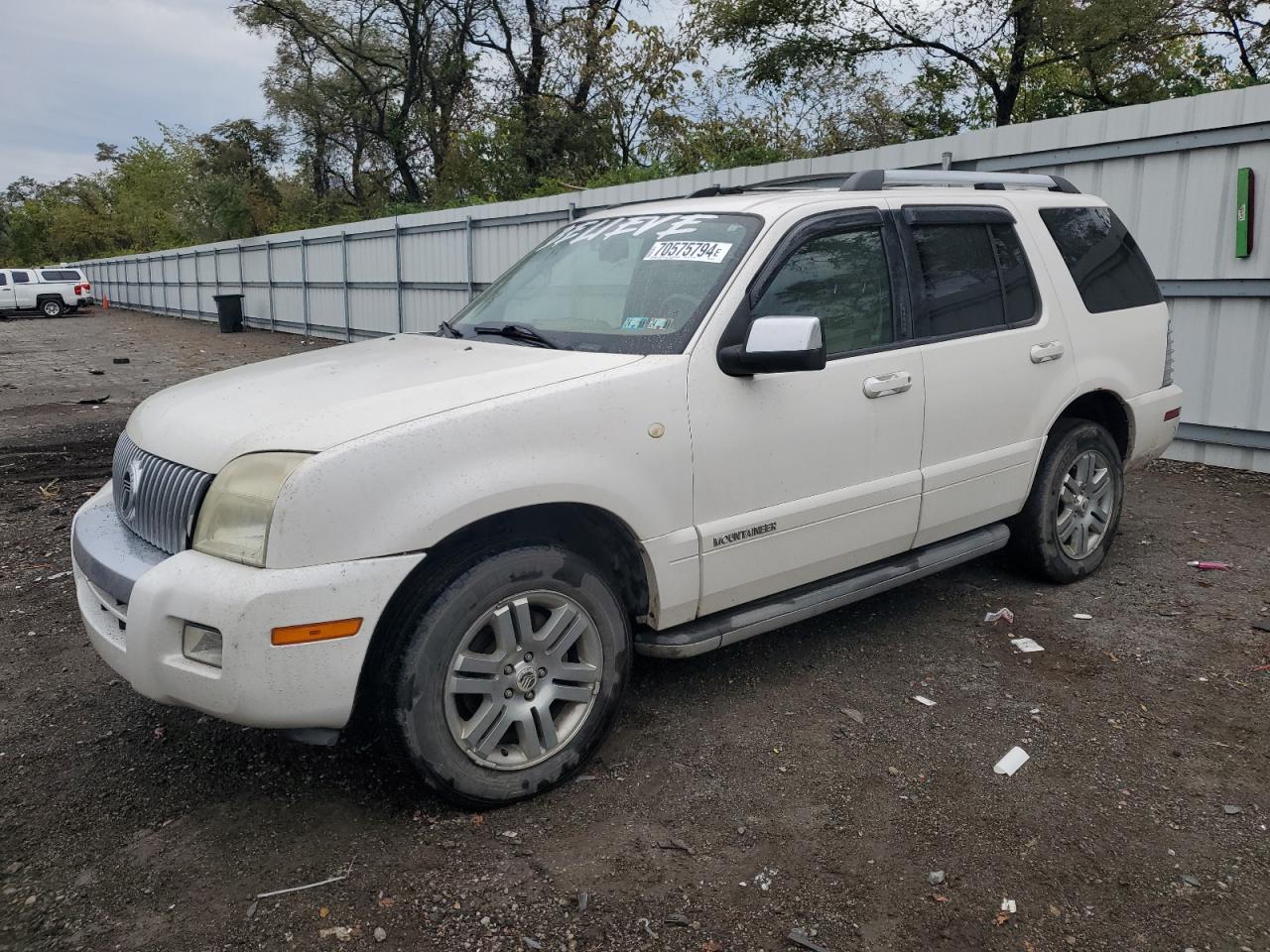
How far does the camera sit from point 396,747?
2.91 m

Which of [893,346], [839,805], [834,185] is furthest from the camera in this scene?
[834,185]

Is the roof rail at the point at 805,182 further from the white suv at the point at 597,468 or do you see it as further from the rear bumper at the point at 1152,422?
the rear bumper at the point at 1152,422

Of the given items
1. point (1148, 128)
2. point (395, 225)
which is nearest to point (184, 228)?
point (395, 225)

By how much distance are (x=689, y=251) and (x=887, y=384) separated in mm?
908

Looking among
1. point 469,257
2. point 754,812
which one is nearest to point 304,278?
point 469,257

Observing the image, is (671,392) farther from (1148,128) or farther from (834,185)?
(1148,128)

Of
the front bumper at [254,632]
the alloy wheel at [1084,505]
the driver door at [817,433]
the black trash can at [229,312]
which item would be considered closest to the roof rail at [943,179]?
the driver door at [817,433]

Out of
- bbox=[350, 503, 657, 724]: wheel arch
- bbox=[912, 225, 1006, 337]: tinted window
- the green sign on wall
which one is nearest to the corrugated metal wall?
the green sign on wall

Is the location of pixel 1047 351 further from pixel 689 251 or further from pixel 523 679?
pixel 523 679

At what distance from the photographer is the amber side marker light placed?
2.68m

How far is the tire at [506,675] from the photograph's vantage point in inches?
113

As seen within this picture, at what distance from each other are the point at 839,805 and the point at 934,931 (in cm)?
61

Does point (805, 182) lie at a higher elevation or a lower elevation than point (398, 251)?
lower

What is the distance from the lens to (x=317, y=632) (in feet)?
8.87
